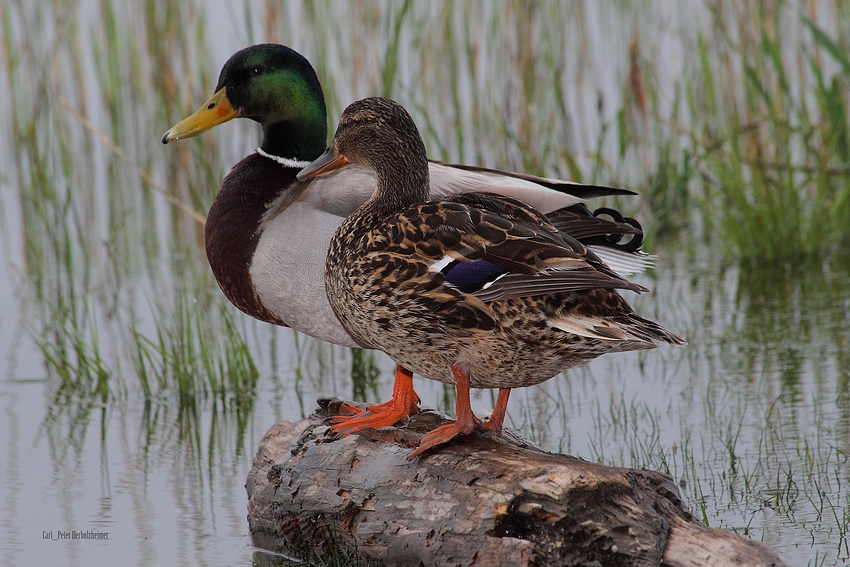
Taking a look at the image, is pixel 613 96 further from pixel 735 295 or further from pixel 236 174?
pixel 236 174

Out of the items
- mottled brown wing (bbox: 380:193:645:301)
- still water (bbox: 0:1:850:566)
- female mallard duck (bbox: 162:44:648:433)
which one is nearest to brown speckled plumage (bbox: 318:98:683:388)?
mottled brown wing (bbox: 380:193:645:301)

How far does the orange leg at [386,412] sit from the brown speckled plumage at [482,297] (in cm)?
29

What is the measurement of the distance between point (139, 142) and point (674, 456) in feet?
18.1

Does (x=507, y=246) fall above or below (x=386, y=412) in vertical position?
above

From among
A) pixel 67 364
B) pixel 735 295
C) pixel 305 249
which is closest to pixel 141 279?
pixel 67 364

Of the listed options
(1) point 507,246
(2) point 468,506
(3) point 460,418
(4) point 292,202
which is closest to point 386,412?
(3) point 460,418

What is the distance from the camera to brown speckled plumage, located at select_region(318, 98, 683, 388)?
3.02m

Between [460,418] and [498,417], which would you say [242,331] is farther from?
[460,418]

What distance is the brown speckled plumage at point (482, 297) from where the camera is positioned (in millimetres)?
3020

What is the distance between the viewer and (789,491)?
363cm

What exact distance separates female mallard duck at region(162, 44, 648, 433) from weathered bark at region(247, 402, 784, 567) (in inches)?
13.2

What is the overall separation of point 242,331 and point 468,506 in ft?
10.2

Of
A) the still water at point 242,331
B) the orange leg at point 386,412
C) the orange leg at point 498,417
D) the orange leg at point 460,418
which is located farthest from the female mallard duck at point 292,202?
the still water at point 242,331

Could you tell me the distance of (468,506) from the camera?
9.86 feet
